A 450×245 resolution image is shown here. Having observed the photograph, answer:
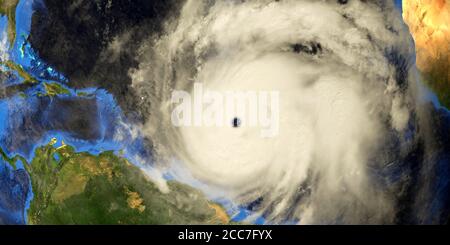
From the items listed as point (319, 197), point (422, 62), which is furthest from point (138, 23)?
point (422, 62)

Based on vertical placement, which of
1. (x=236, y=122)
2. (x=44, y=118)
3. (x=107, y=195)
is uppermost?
(x=44, y=118)

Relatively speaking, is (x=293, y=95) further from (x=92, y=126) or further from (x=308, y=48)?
(x=92, y=126)

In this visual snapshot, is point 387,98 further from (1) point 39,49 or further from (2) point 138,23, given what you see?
(1) point 39,49

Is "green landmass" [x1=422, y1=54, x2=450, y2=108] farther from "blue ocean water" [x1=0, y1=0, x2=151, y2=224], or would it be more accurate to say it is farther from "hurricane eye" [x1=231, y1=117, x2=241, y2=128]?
"blue ocean water" [x1=0, y1=0, x2=151, y2=224]

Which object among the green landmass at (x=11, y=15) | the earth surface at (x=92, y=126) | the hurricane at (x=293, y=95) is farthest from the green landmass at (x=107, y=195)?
the green landmass at (x=11, y=15)

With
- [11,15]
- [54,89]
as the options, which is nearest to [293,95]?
[54,89]
